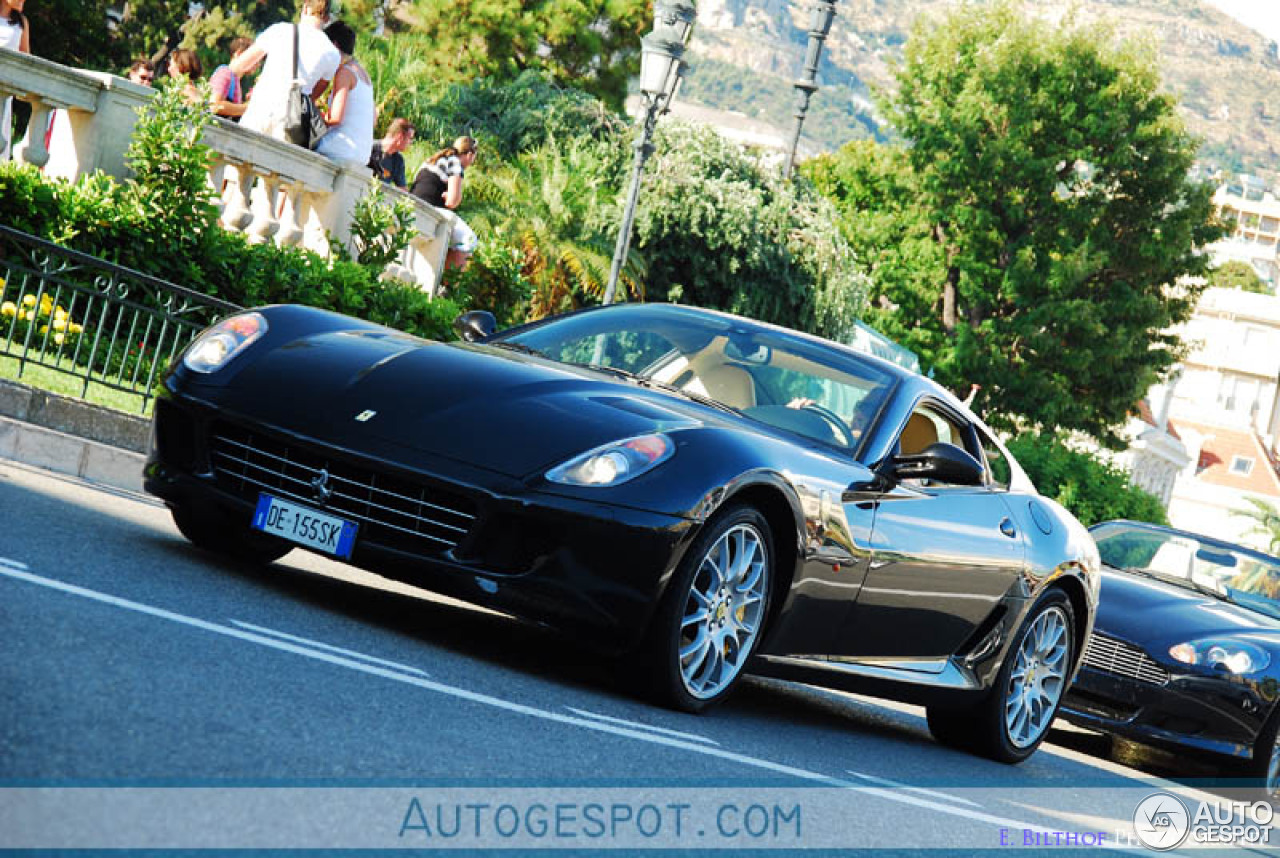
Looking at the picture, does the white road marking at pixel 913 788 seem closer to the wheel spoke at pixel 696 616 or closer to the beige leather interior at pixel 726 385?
the wheel spoke at pixel 696 616

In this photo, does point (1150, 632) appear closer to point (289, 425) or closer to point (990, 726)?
point (990, 726)

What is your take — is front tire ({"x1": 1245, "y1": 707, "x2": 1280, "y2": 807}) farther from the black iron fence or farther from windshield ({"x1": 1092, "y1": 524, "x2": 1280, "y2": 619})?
the black iron fence

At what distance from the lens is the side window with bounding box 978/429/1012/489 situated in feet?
28.3

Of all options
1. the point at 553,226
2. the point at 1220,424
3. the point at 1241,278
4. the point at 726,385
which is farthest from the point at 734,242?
the point at 1241,278

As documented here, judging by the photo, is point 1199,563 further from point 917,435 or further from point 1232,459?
point 1232,459

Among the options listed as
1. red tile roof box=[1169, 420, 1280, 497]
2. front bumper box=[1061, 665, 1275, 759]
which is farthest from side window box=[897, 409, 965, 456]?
red tile roof box=[1169, 420, 1280, 497]

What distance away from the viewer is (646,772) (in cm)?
537

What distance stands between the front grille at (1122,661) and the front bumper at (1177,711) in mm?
26

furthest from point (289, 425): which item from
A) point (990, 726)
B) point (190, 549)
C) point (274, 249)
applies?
point (274, 249)

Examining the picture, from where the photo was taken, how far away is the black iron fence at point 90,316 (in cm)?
1092

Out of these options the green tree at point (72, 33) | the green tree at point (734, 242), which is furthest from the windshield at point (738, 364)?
the green tree at point (72, 33)

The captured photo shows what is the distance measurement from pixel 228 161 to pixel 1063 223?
35.0 m

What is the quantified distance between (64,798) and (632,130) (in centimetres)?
2633

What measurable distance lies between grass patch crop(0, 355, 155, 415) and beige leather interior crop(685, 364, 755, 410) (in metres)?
4.32
